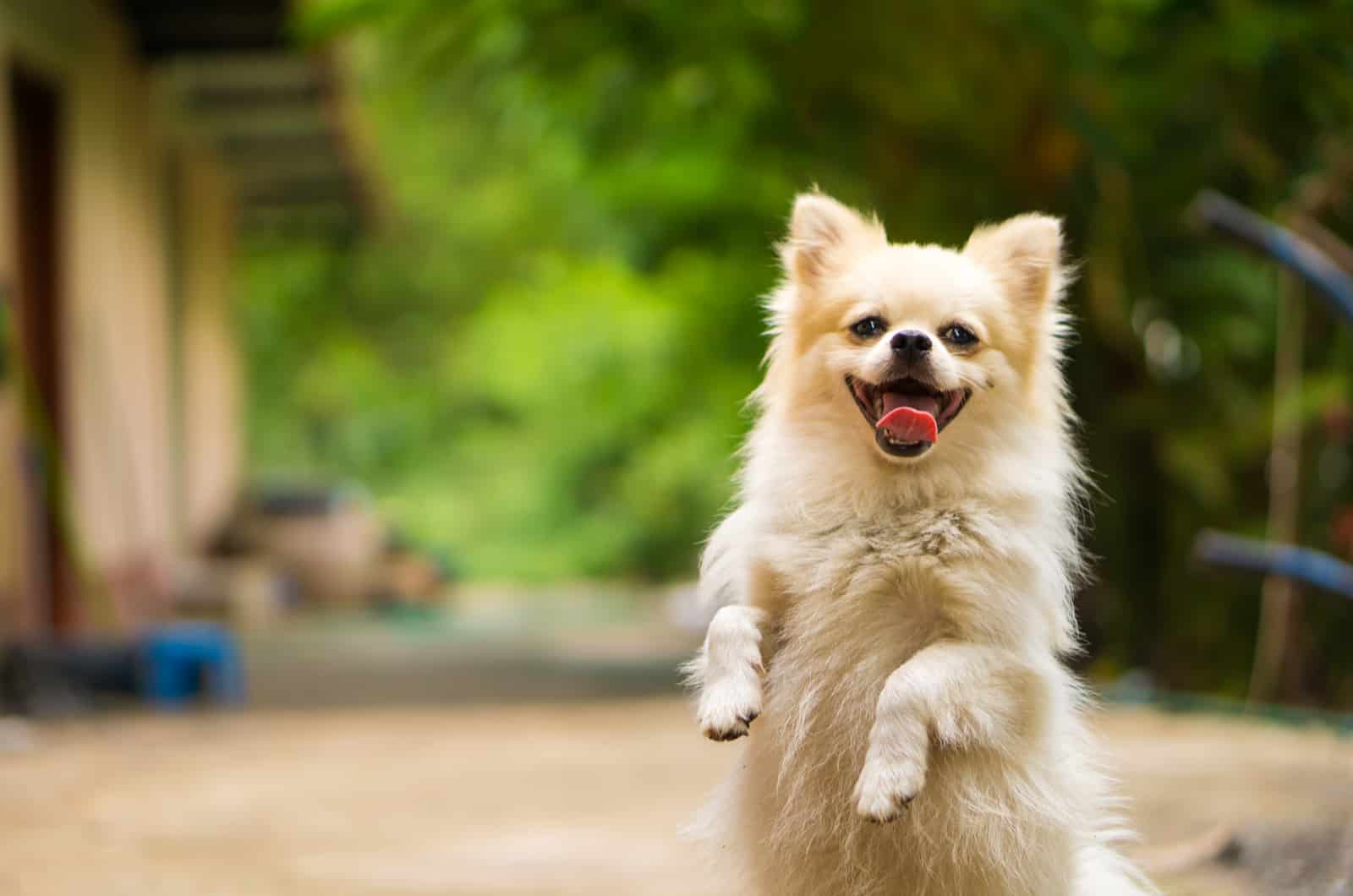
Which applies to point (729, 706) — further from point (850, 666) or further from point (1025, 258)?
point (1025, 258)

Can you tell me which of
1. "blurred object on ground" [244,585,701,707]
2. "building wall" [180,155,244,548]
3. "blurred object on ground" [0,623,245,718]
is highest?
"building wall" [180,155,244,548]

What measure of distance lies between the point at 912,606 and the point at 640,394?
43.3 ft

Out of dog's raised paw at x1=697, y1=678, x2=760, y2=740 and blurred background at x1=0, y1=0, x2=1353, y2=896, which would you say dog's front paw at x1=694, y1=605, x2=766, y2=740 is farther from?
blurred background at x1=0, y1=0, x2=1353, y2=896

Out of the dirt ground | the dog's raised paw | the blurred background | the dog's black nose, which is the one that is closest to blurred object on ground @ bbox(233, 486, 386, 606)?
the blurred background

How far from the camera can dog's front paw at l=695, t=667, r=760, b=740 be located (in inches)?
91.2

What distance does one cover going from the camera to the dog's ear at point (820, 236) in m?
2.73

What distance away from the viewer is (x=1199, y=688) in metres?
9.10

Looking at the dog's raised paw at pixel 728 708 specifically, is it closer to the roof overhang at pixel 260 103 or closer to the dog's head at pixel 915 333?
the dog's head at pixel 915 333

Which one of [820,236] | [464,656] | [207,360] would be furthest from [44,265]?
[820,236]

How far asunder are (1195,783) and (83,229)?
27.8ft

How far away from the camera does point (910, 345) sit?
2.39 m

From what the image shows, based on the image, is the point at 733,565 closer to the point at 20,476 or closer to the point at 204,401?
the point at 20,476

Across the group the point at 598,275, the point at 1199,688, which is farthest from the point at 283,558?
the point at 1199,688

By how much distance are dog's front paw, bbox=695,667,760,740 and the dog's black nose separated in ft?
1.83
